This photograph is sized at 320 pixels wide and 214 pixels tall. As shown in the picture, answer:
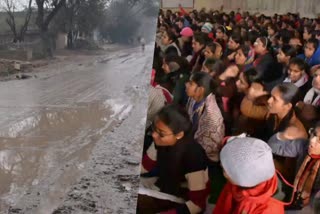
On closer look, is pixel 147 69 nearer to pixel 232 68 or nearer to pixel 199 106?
pixel 199 106

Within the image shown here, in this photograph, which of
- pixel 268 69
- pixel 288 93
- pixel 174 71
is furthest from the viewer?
pixel 268 69

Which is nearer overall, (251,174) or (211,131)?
(251,174)

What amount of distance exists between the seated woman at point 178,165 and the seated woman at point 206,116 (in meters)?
0.46

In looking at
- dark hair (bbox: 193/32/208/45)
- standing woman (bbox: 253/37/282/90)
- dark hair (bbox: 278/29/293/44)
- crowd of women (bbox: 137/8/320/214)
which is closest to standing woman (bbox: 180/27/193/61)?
dark hair (bbox: 193/32/208/45)

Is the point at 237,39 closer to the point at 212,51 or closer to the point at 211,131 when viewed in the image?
the point at 212,51

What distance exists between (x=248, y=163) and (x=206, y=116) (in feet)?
3.47

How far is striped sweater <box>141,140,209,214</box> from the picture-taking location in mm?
1712

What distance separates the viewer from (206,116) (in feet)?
7.55

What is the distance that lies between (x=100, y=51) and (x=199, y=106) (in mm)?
663

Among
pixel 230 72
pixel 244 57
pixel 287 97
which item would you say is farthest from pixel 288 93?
pixel 244 57

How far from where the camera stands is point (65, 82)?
2.06 metres

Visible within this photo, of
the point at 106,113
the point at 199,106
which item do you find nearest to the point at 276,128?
the point at 199,106

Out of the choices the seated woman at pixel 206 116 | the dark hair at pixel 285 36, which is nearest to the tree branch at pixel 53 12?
the seated woman at pixel 206 116

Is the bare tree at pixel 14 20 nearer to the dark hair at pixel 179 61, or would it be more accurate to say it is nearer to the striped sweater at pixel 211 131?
the striped sweater at pixel 211 131
